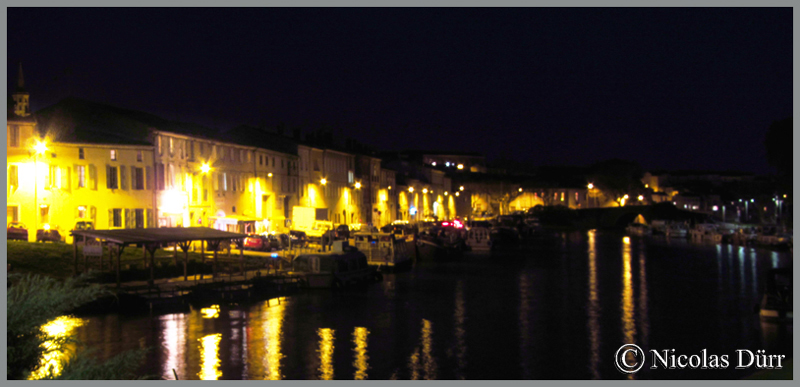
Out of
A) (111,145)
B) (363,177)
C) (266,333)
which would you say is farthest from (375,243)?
(363,177)

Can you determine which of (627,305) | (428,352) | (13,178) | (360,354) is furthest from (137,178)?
(627,305)

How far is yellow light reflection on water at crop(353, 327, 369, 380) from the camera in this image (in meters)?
20.3

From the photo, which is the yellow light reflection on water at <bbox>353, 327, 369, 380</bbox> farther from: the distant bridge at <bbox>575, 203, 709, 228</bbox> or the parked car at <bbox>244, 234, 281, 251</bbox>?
the distant bridge at <bbox>575, 203, 709, 228</bbox>

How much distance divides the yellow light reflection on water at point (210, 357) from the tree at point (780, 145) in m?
47.9

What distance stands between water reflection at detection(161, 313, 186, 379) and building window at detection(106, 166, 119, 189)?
21011 mm

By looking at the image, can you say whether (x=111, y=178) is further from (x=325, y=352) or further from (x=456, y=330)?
(x=325, y=352)

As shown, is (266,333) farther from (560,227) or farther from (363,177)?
(560,227)

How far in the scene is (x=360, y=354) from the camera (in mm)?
22734

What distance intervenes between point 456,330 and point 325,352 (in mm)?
6260

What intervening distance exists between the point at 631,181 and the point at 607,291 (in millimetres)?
120746

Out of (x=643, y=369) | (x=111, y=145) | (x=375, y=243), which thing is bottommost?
(x=643, y=369)

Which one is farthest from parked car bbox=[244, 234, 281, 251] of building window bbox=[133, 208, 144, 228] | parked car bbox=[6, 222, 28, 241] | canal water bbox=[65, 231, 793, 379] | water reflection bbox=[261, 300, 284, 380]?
water reflection bbox=[261, 300, 284, 380]

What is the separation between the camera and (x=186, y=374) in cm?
1986

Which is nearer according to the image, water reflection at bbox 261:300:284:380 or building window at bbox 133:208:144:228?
water reflection at bbox 261:300:284:380
